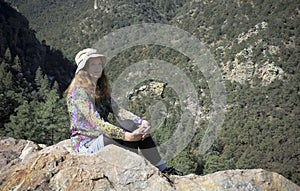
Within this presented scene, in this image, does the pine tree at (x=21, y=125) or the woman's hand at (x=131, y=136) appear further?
the pine tree at (x=21, y=125)

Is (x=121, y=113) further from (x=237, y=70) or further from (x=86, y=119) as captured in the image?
(x=237, y=70)

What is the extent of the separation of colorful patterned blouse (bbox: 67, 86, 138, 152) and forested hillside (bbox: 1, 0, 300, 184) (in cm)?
1778

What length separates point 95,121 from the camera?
3.85m

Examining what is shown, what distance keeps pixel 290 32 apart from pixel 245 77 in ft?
33.0

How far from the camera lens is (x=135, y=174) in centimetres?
341

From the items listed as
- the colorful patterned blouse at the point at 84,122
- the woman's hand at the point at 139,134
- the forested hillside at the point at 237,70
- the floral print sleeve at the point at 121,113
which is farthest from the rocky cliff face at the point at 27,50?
the woman's hand at the point at 139,134

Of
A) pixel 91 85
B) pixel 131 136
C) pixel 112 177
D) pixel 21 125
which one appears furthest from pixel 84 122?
pixel 21 125

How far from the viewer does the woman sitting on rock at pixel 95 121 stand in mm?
3844

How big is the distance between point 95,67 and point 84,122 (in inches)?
28.2

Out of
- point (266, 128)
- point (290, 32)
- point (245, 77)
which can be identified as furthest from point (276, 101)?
point (290, 32)

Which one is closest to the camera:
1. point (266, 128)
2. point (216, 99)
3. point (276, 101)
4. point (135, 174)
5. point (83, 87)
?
point (135, 174)

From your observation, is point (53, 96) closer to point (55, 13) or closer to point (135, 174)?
point (135, 174)

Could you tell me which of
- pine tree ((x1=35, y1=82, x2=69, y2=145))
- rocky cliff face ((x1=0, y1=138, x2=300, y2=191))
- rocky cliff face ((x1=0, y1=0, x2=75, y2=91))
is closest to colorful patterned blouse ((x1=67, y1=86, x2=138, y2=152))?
rocky cliff face ((x1=0, y1=138, x2=300, y2=191))

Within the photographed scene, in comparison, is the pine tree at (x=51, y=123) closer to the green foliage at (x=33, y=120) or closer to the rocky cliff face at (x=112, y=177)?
the green foliage at (x=33, y=120)
